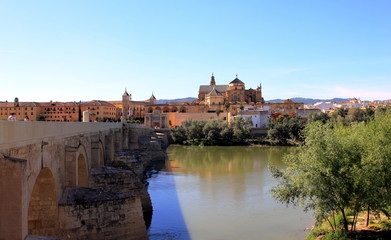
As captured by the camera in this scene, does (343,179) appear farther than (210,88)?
No

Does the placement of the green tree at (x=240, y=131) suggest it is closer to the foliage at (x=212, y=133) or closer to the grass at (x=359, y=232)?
the foliage at (x=212, y=133)

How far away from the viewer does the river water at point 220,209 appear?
44.2 feet

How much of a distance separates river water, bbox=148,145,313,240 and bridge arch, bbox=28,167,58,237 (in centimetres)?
418

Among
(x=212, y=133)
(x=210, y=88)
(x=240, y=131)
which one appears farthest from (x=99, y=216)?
(x=210, y=88)

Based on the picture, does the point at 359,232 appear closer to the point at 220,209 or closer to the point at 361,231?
the point at 361,231

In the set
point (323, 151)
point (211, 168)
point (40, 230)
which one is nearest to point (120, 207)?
point (40, 230)

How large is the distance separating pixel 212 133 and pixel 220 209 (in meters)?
33.7

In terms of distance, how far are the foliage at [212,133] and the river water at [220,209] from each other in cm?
2304

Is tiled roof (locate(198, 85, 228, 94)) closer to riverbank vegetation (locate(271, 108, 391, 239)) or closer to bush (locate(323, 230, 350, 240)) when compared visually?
riverbank vegetation (locate(271, 108, 391, 239))

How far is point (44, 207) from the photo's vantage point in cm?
954

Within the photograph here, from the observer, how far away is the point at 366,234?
11141mm

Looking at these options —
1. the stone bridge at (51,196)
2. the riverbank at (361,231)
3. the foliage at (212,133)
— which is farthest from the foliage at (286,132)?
the stone bridge at (51,196)

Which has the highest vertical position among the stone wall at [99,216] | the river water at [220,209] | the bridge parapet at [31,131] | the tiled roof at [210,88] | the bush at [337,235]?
the tiled roof at [210,88]

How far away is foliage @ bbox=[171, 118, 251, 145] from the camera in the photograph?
5022 cm
